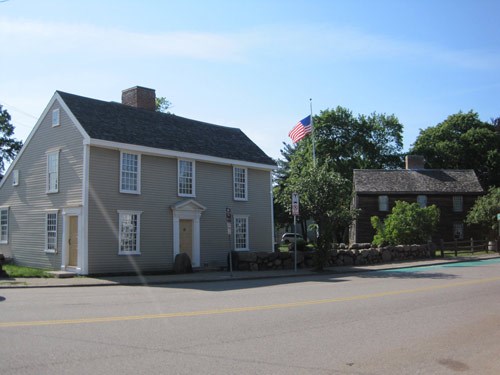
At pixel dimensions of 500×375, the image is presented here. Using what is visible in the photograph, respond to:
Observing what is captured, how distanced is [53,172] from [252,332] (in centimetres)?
1719

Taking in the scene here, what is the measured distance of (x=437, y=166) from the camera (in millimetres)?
62000

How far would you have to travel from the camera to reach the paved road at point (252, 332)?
20.7 ft

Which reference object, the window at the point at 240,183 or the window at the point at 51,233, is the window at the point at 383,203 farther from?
the window at the point at 51,233

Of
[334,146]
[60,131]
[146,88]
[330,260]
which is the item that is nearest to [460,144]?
[334,146]

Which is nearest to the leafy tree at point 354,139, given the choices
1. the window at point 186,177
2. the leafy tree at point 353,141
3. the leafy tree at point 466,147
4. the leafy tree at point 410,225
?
the leafy tree at point 353,141

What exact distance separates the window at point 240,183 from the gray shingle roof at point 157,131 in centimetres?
70

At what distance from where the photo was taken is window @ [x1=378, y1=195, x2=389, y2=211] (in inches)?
1869

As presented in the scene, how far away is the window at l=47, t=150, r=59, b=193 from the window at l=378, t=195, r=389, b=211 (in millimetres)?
32908

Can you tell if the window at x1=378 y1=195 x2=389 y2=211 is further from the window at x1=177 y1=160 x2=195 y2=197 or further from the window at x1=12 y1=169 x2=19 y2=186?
the window at x1=12 y1=169 x2=19 y2=186

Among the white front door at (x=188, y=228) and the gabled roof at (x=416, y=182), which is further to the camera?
the gabled roof at (x=416, y=182)

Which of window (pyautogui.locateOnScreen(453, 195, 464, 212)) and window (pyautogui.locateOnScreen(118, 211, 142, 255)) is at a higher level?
window (pyautogui.locateOnScreen(453, 195, 464, 212))

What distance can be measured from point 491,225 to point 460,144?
77.6 feet

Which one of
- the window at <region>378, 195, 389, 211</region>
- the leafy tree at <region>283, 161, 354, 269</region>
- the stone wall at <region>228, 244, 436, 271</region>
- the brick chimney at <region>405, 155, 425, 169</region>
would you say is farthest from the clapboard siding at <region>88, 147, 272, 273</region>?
the brick chimney at <region>405, 155, 425, 169</region>

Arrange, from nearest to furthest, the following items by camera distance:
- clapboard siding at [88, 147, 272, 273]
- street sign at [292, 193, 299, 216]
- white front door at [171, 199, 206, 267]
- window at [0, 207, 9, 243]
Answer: clapboard siding at [88, 147, 272, 273] → street sign at [292, 193, 299, 216] → white front door at [171, 199, 206, 267] → window at [0, 207, 9, 243]
